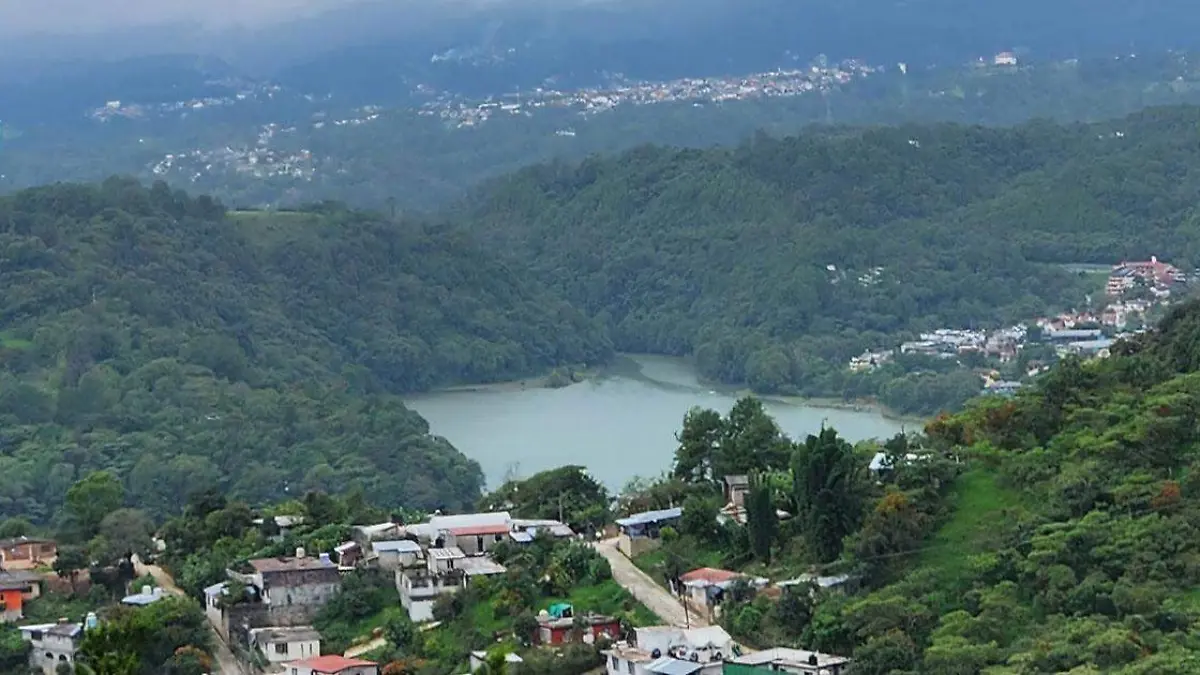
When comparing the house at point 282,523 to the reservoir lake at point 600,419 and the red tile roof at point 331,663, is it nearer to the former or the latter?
the red tile roof at point 331,663

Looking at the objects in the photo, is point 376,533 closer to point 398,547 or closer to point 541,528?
point 398,547

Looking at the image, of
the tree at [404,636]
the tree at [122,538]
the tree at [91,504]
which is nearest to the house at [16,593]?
the tree at [122,538]

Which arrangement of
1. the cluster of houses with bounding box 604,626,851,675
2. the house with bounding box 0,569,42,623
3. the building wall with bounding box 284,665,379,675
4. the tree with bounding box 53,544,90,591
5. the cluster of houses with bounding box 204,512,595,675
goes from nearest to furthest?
the cluster of houses with bounding box 604,626,851,675 → the building wall with bounding box 284,665,379,675 → the cluster of houses with bounding box 204,512,595,675 → the house with bounding box 0,569,42,623 → the tree with bounding box 53,544,90,591

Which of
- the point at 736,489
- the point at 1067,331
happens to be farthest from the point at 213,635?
the point at 1067,331

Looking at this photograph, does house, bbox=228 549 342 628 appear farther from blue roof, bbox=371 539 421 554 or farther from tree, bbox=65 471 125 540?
tree, bbox=65 471 125 540

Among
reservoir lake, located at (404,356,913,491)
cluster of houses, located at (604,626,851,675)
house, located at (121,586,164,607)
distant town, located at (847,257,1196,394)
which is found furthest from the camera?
distant town, located at (847,257,1196,394)

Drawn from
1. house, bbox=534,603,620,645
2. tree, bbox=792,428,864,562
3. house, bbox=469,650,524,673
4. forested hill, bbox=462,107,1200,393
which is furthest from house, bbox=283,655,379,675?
forested hill, bbox=462,107,1200,393
